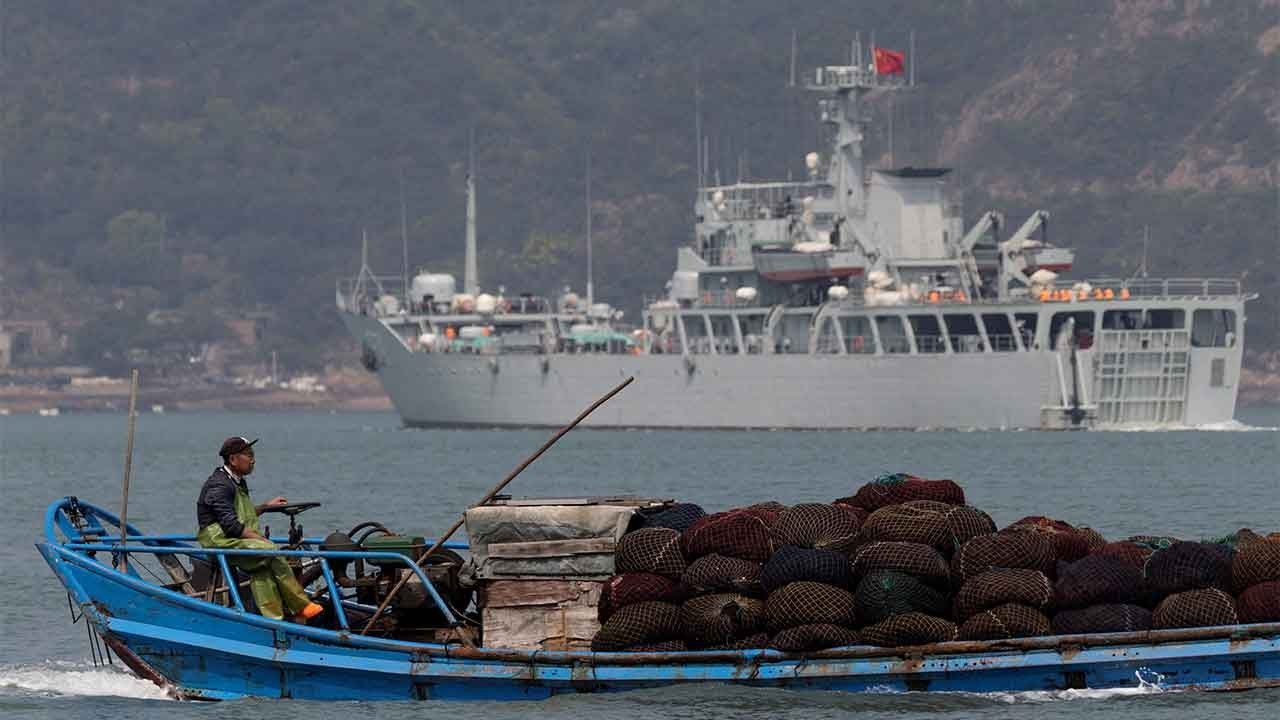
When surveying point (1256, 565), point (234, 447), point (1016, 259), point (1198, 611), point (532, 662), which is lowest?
point (532, 662)

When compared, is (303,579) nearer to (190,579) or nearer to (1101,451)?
(190,579)

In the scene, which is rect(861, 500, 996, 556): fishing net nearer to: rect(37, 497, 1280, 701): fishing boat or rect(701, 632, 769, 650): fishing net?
rect(37, 497, 1280, 701): fishing boat

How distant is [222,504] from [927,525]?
252 inches

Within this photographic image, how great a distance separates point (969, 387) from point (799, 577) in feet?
233

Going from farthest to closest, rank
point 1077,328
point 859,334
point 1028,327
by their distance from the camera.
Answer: point 859,334, point 1028,327, point 1077,328

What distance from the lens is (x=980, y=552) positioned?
23.8m

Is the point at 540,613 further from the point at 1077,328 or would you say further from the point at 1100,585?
the point at 1077,328

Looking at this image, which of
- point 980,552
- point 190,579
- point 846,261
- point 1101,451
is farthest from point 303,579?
point 846,261

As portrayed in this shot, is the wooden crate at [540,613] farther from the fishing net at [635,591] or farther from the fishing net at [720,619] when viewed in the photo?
the fishing net at [720,619]

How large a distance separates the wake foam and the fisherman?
59.4 inches

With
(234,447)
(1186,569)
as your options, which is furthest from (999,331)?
(234,447)

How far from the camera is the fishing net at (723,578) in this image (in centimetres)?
2400

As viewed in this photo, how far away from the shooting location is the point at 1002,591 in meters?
23.4

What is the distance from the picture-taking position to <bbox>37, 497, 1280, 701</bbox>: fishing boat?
23062 millimetres
